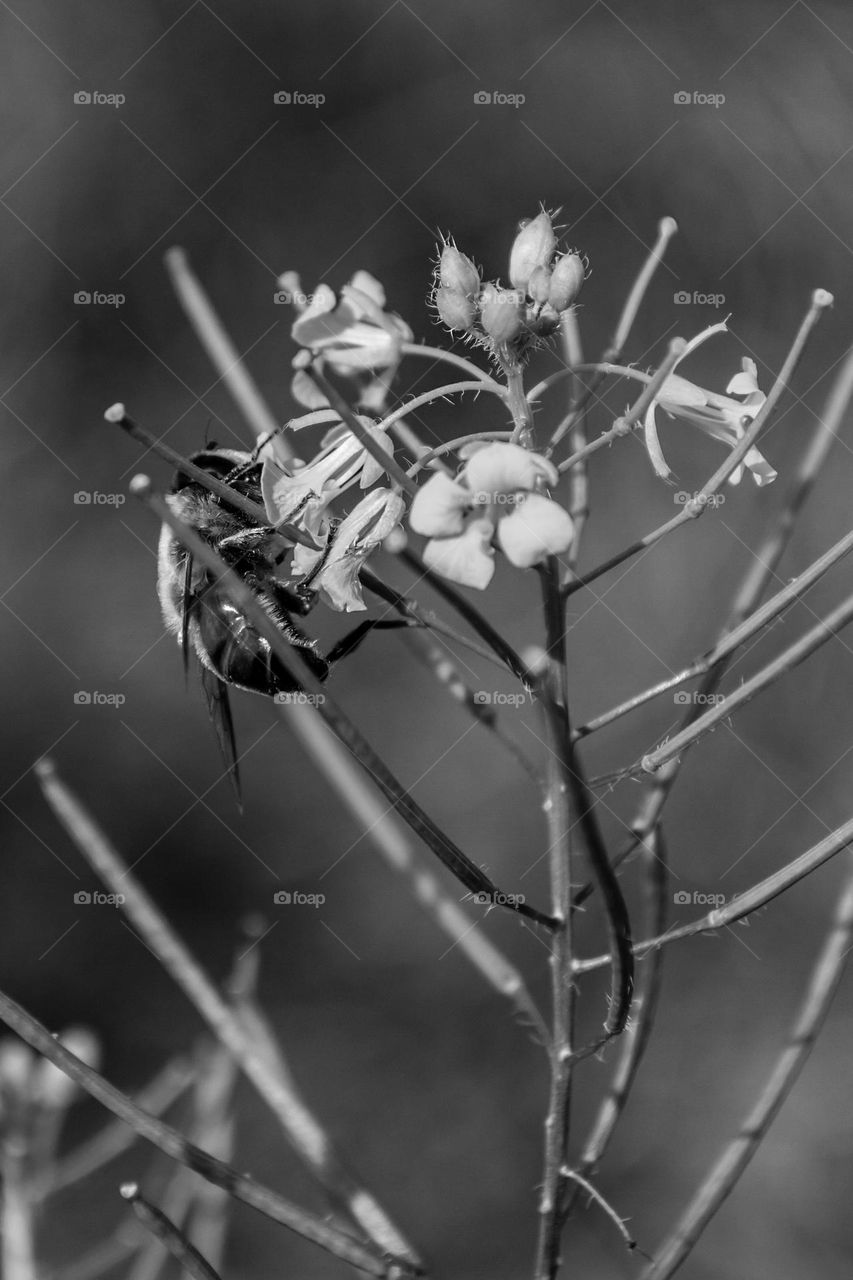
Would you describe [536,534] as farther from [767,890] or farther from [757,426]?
[767,890]

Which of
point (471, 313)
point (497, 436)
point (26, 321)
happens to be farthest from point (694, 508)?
point (26, 321)

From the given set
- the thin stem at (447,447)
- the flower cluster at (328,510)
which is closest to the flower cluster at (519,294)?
the thin stem at (447,447)

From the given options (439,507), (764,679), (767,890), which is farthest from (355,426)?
(767,890)

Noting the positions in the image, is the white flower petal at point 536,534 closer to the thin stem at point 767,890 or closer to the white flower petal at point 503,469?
the white flower petal at point 503,469

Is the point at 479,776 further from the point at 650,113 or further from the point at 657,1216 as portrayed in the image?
the point at 650,113

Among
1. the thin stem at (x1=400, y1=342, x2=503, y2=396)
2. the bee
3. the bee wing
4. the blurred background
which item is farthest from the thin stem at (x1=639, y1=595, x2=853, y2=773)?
the blurred background
